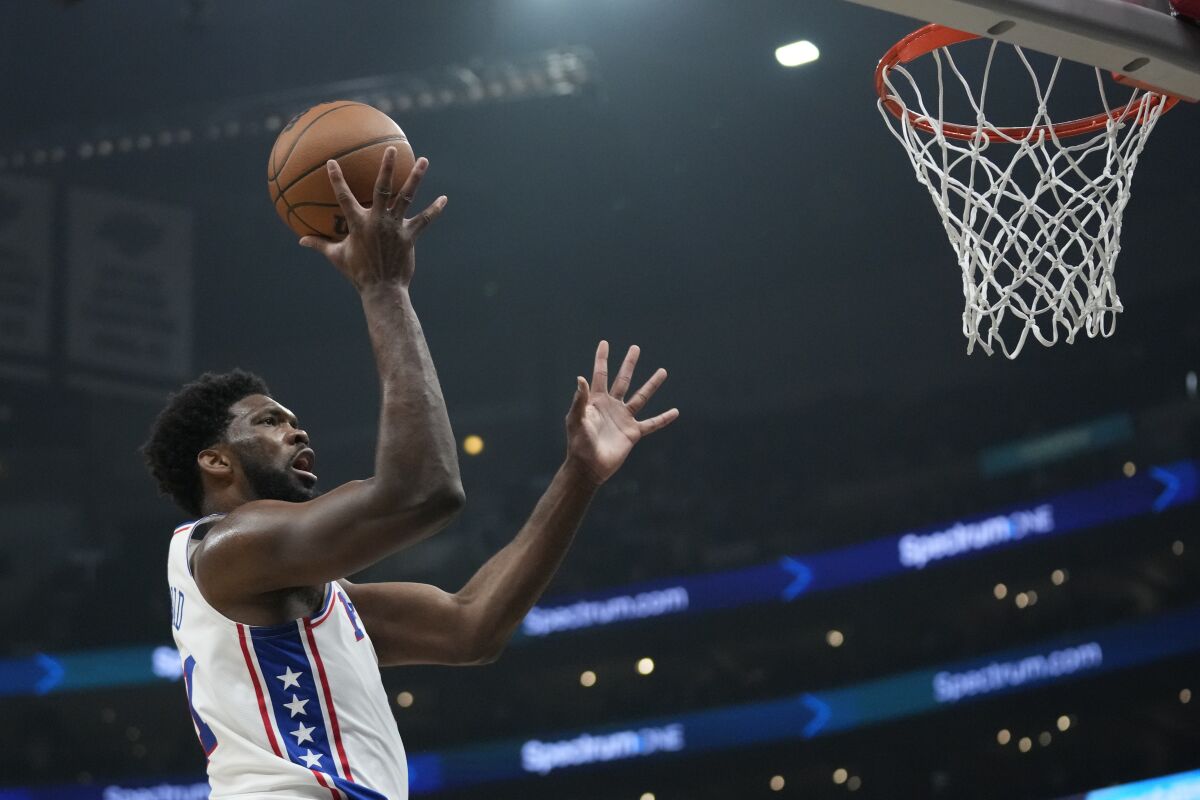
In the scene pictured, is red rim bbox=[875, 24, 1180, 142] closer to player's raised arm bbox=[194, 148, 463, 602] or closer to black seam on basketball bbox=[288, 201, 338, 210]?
black seam on basketball bbox=[288, 201, 338, 210]

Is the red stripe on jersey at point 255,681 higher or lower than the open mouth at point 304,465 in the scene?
lower

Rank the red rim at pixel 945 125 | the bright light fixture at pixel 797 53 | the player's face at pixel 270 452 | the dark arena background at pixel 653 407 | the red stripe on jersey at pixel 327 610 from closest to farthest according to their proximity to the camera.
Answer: the red stripe on jersey at pixel 327 610 → the player's face at pixel 270 452 → the red rim at pixel 945 125 → the dark arena background at pixel 653 407 → the bright light fixture at pixel 797 53

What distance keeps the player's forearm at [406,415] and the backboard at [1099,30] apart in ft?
3.39

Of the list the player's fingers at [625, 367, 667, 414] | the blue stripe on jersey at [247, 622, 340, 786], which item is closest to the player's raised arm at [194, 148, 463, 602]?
the blue stripe on jersey at [247, 622, 340, 786]

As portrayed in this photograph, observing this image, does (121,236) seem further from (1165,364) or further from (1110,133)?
(1110,133)

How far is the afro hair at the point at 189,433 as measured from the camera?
2.55m

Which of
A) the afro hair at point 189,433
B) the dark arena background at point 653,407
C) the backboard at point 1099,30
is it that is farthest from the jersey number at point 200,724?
the dark arena background at point 653,407

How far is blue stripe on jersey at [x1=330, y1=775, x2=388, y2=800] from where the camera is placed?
217 centimetres

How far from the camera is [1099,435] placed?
9.57 meters

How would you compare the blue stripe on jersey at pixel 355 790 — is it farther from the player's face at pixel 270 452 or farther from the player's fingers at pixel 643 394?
the player's fingers at pixel 643 394

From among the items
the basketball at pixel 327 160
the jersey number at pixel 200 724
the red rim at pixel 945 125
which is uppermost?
the red rim at pixel 945 125

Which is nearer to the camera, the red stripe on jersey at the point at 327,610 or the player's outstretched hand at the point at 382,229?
the player's outstretched hand at the point at 382,229

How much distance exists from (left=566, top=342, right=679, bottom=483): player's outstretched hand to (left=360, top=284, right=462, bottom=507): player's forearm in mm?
654

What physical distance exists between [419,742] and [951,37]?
24.9 feet
